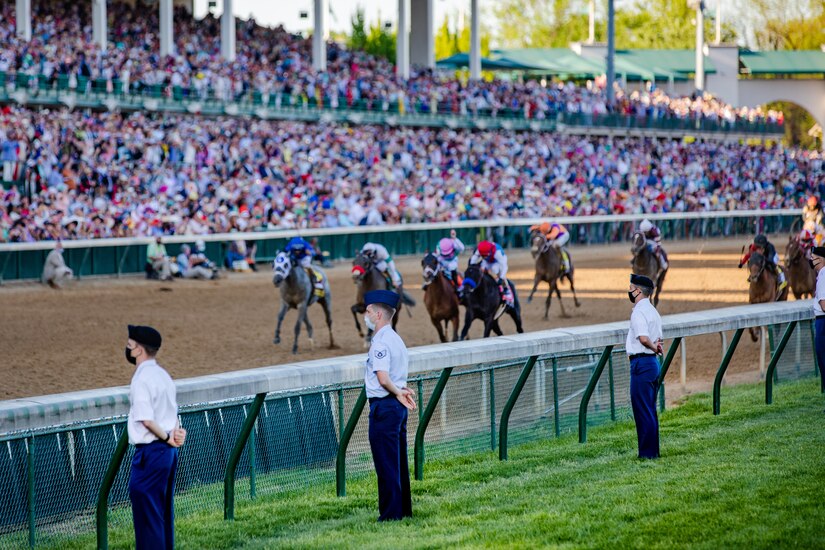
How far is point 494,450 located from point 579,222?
22.5 metres

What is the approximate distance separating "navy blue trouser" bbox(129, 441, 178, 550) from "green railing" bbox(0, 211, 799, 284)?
15.1 meters

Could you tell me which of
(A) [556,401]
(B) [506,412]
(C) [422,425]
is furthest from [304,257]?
(C) [422,425]

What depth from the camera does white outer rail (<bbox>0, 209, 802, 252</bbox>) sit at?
68.5 ft

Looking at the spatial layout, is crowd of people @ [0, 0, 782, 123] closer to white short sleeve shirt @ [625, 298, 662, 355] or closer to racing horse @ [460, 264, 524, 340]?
racing horse @ [460, 264, 524, 340]

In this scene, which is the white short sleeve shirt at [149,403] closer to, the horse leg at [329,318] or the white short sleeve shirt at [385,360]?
the white short sleeve shirt at [385,360]

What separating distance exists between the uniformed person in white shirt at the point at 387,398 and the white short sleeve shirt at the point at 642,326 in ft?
6.67

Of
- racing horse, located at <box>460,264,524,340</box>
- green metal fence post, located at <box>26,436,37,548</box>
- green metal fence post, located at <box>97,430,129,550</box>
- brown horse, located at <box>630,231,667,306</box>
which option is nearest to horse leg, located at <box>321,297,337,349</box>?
racing horse, located at <box>460,264,524,340</box>

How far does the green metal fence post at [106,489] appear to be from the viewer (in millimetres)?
5934

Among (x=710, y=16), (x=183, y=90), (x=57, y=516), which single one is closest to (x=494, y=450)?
(x=57, y=516)

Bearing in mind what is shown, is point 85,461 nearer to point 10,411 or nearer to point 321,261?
point 10,411

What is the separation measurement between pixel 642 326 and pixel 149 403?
3.64 metres

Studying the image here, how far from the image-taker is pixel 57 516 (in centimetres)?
665

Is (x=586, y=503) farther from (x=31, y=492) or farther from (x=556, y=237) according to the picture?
(x=556, y=237)

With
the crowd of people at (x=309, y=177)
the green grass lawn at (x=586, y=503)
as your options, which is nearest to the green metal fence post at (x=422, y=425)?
the green grass lawn at (x=586, y=503)
